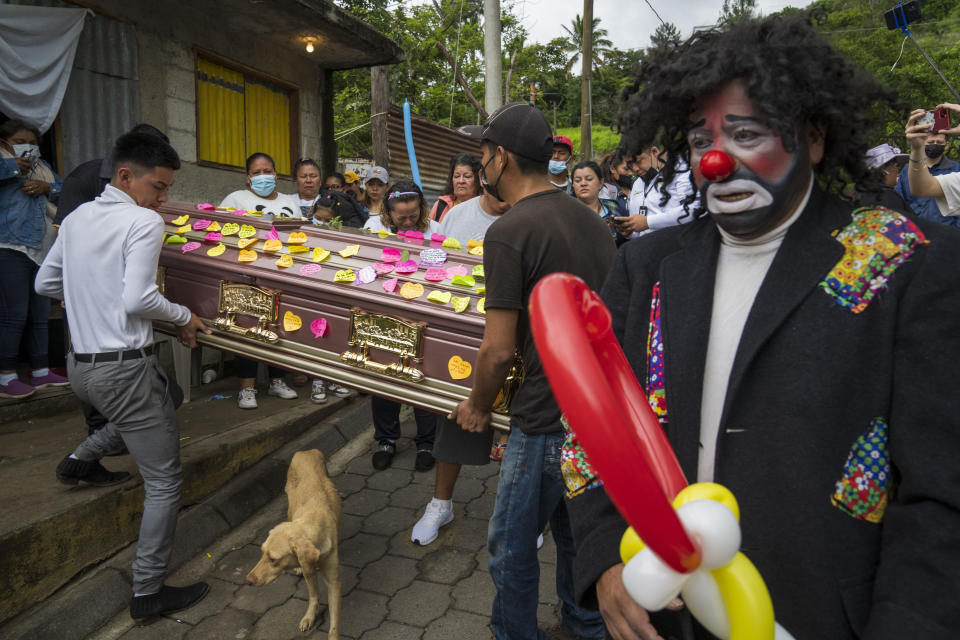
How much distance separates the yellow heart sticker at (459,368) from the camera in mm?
2596

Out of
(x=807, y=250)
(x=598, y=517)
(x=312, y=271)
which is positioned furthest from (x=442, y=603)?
(x=807, y=250)

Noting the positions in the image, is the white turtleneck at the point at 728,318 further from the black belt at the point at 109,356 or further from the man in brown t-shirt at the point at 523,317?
the black belt at the point at 109,356

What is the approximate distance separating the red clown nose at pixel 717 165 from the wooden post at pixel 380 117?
7350 millimetres

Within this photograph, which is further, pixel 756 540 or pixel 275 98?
pixel 275 98

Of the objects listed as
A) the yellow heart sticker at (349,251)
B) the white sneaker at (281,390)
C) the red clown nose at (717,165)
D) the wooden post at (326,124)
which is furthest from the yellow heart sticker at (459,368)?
the wooden post at (326,124)

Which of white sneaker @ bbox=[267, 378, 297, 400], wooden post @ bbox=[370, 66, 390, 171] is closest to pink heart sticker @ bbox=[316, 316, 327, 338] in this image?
white sneaker @ bbox=[267, 378, 297, 400]

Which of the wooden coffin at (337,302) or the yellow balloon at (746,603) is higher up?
the wooden coffin at (337,302)

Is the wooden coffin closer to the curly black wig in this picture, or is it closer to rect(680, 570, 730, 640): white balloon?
the curly black wig

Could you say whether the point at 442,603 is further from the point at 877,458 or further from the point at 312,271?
the point at 877,458

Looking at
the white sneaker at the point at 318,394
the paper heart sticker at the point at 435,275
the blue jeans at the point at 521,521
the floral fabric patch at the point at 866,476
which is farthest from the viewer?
the white sneaker at the point at 318,394

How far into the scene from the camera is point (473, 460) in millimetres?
3100

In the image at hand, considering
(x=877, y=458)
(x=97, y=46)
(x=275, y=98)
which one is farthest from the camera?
(x=275, y=98)

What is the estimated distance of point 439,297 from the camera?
2697 mm

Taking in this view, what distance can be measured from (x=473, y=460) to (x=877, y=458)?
2.25m
